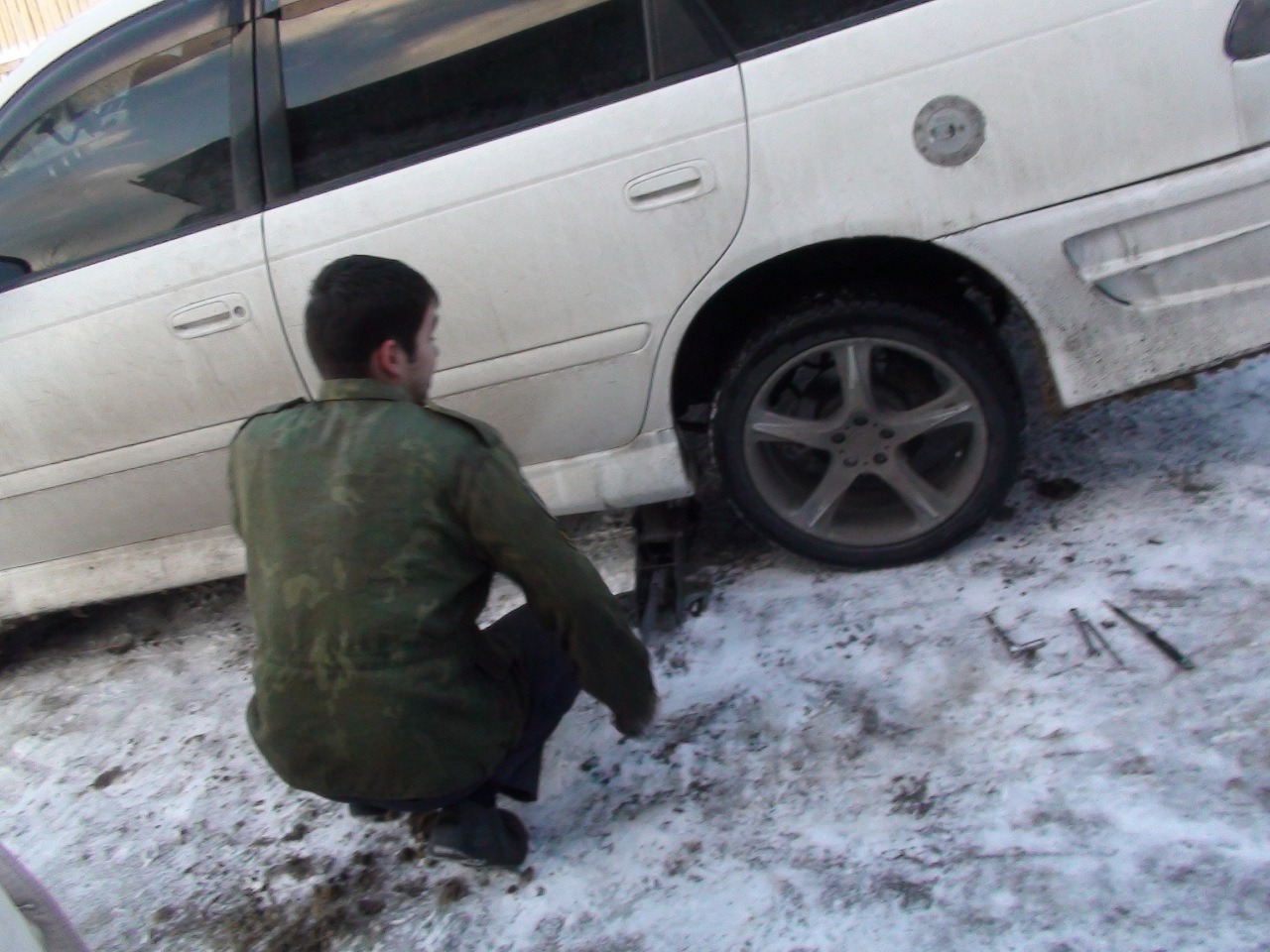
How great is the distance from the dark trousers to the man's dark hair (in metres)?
0.68

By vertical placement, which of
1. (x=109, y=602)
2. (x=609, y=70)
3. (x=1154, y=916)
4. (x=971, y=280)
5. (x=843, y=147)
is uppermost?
(x=609, y=70)

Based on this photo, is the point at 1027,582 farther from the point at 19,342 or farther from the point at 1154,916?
the point at 19,342

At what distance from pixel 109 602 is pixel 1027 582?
315 centimetres

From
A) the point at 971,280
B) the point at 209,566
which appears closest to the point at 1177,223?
the point at 971,280

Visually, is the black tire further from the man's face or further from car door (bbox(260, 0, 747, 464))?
the man's face

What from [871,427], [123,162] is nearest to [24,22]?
[123,162]

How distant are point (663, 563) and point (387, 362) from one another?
4.90 ft

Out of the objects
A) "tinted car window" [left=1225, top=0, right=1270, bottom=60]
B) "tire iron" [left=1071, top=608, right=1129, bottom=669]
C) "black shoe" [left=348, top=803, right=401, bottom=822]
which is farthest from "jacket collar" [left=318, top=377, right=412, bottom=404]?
"tinted car window" [left=1225, top=0, right=1270, bottom=60]

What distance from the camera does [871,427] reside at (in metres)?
2.90

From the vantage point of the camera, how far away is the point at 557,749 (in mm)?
2705

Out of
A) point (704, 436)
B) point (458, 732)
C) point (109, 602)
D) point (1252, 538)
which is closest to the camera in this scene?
point (458, 732)

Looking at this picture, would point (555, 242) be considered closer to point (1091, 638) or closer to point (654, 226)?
point (654, 226)

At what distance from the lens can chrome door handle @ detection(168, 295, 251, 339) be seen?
2.91 meters

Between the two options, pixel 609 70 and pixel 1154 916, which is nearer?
pixel 1154 916
